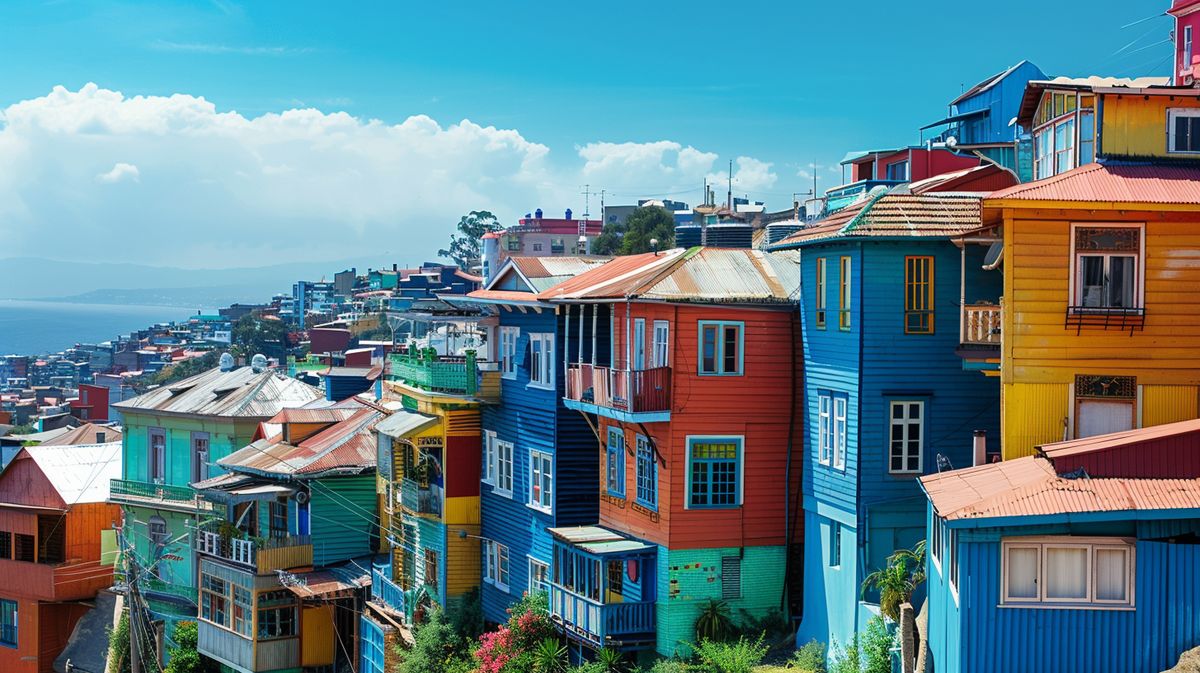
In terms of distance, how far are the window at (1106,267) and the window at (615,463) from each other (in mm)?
13627

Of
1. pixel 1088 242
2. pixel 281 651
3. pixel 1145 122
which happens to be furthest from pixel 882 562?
pixel 281 651

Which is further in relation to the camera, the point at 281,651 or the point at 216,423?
the point at 216,423

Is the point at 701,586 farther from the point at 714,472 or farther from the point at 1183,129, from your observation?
the point at 1183,129

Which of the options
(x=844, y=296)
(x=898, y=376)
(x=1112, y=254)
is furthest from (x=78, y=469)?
(x=1112, y=254)

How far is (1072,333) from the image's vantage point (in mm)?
25203

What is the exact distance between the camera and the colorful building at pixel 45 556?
5878 centimetres

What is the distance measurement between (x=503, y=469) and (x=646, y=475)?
7462mm

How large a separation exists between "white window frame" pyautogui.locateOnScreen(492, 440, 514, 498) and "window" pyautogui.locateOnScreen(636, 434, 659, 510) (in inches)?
254

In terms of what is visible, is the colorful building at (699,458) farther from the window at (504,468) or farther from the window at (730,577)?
the window at (504,468)

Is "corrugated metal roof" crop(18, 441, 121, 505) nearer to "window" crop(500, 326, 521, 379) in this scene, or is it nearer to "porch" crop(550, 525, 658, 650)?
"window" crop(500, 326, 521, 379)

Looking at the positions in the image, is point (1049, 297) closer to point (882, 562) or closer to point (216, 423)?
point (882, 562)

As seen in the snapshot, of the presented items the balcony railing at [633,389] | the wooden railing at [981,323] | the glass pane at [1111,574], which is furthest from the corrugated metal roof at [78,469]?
the glass pane at [1111,574]

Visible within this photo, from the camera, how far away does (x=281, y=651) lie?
47.8 meters

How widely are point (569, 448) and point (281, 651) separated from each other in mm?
15703
